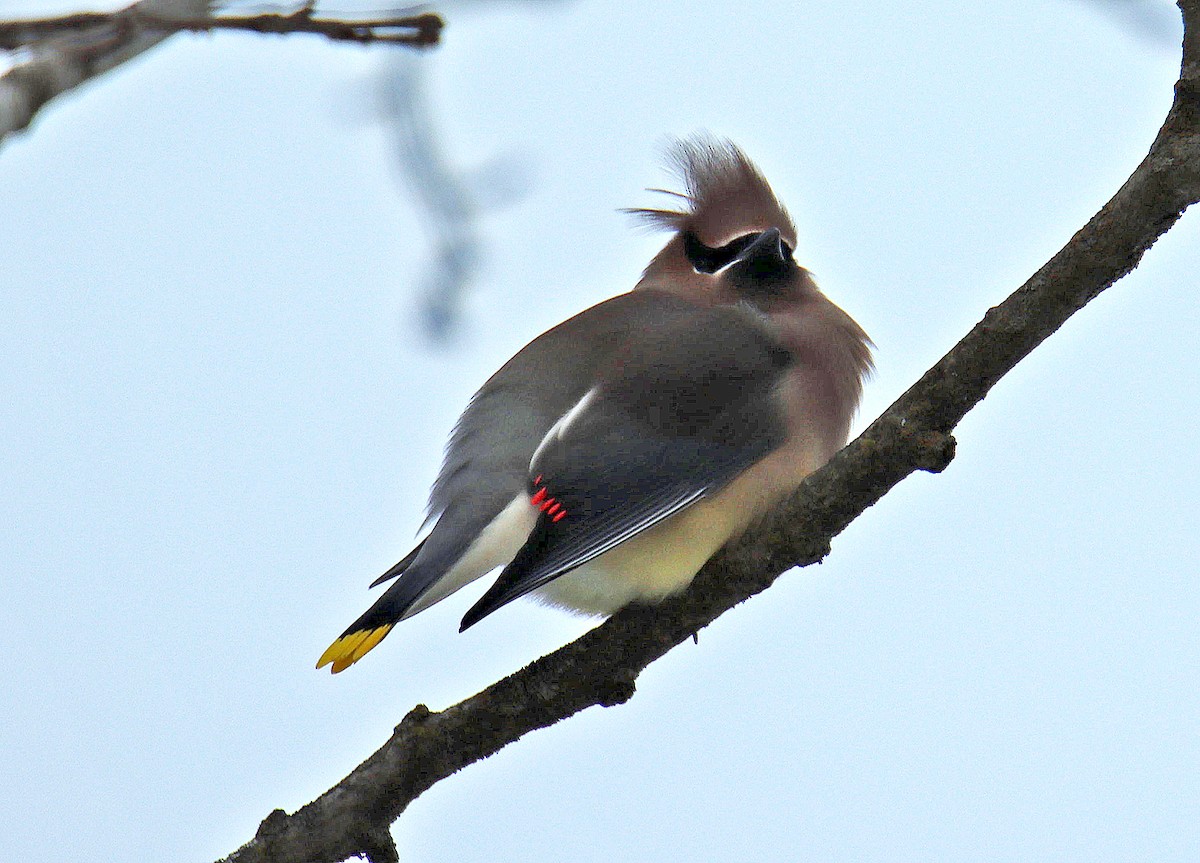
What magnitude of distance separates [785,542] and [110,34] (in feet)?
4.87

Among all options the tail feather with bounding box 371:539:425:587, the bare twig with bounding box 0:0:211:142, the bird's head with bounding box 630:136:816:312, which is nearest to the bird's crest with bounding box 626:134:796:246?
the bird's head with bounding box 630:136:816:312

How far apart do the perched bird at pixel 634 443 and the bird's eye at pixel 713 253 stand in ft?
0.27

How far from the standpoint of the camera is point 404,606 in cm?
305

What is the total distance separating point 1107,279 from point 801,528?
659 mm

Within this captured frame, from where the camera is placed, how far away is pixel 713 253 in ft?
13.1

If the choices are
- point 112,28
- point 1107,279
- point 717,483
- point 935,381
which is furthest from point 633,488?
point 112,28

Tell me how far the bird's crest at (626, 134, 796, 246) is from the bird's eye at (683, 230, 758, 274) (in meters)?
0.02

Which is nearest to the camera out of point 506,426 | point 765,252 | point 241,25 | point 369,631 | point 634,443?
point 241,25

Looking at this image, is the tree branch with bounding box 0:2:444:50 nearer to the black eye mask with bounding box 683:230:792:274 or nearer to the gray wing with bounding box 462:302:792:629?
the gray wing with bounding box 462:302:792:629

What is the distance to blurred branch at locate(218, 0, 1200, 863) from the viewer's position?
2416mm

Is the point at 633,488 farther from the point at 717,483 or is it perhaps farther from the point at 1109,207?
the point at 1109,207

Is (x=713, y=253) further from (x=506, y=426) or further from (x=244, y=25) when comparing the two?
(x=244, y=25)

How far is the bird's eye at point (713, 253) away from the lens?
3.95 metres

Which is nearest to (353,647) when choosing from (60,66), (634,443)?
(634,443)
